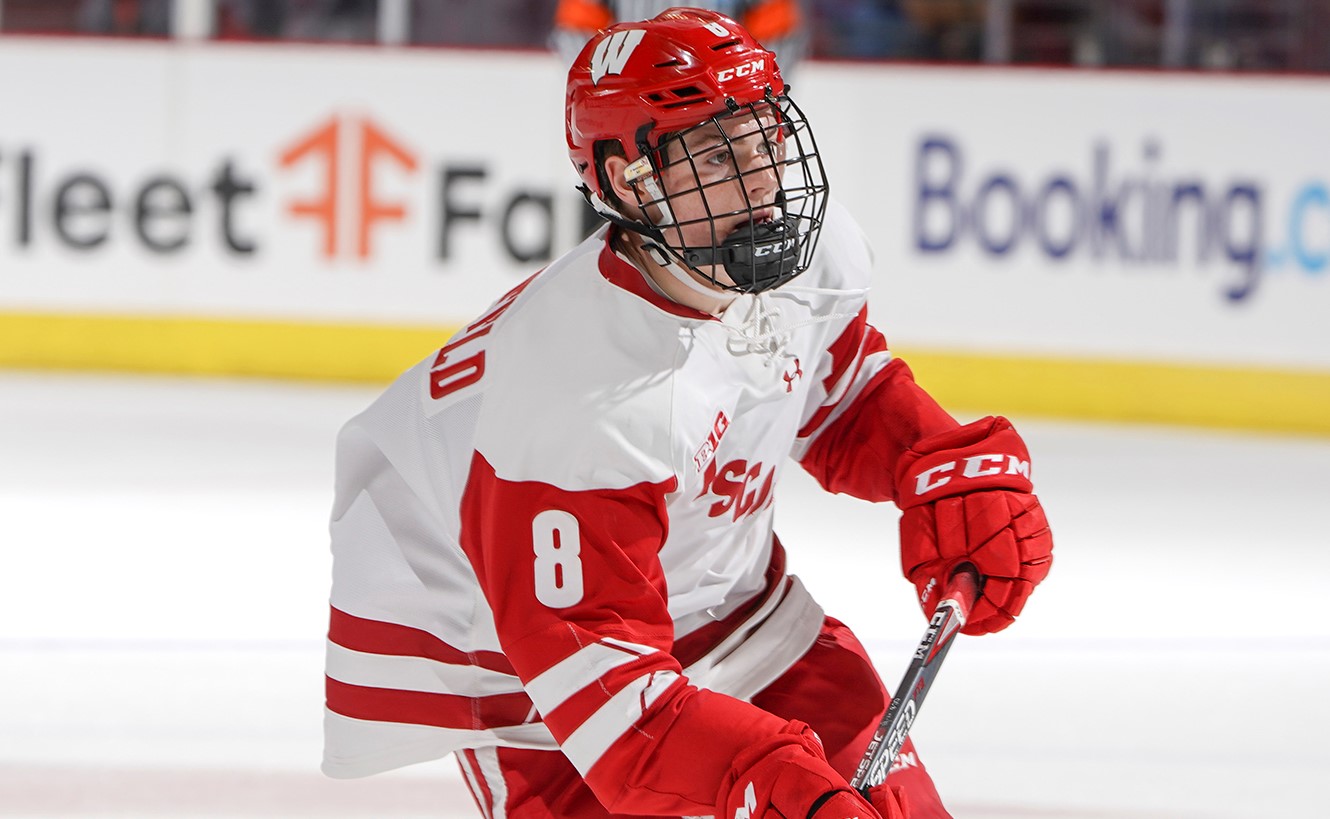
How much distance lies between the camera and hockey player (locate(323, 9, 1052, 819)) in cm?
142

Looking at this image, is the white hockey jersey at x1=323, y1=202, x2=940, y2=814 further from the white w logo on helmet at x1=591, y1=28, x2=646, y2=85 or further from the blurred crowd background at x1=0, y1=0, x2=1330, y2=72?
the blurred crowd background at x1=0, y1=0, x2=1330, y2=72

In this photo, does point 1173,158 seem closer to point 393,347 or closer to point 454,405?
point 393,347

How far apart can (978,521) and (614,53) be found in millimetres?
528

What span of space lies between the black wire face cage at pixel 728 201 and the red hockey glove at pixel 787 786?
0.38m

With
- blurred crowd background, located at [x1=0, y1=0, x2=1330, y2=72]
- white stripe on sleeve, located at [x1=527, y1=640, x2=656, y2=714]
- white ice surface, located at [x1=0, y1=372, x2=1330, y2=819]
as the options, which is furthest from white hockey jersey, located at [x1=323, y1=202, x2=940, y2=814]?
blurred crowd background, located at [x1=0, y1=0, x2=1330, y2=72]

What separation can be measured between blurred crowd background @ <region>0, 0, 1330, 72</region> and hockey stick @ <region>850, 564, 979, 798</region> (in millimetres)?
4133

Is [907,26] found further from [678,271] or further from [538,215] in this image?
[678,271]

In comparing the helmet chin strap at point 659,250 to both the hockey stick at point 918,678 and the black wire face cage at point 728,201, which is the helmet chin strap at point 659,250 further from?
the hockey stick at point 918,678

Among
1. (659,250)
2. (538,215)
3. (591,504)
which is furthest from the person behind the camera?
(538,215)

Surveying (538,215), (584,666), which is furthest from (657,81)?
(538,215)

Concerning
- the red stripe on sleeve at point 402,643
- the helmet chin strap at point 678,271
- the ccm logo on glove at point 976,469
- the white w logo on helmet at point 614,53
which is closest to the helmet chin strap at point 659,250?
the helmet chin strap at point 678,271

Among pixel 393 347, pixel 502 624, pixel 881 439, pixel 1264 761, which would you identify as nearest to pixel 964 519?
pixel 881 439

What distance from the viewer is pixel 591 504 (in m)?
1.44

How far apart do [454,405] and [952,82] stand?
4369 mm
